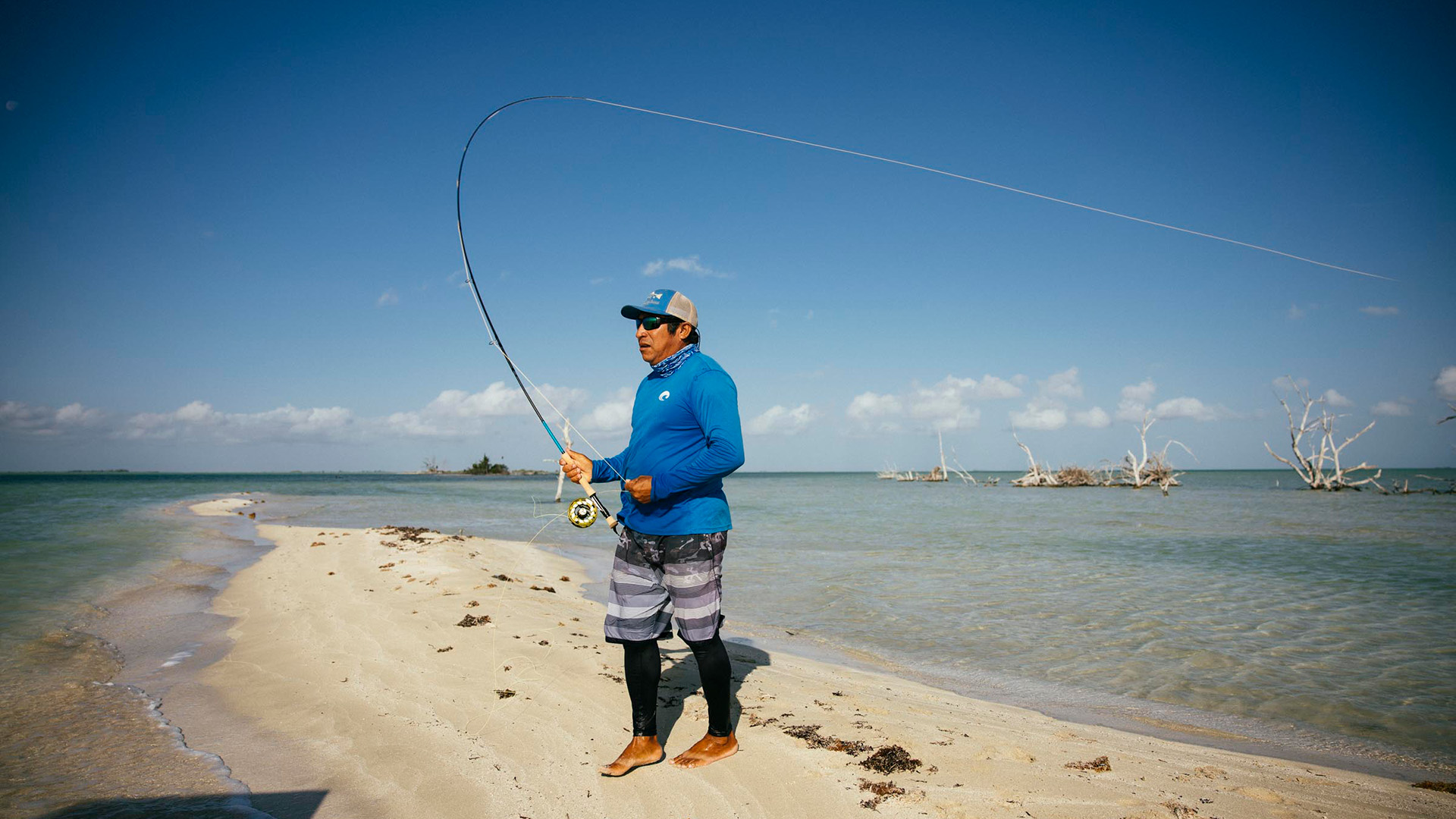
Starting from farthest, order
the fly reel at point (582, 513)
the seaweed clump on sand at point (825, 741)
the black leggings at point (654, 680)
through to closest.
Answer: the fly reel at point (582, 513), the seaweed clump on sand at point (825, 741), the black leggings at point (654, 680)

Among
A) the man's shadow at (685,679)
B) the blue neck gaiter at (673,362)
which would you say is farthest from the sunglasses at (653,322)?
the man's shadow at (685,679)

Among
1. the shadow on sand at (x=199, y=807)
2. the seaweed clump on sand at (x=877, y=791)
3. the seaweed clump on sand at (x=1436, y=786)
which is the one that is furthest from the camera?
the seaweed clump on sand at (x=1436, y=786)

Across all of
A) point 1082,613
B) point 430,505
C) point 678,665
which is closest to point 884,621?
point 1082,613

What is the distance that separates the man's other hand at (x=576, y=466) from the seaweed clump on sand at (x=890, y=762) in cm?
193

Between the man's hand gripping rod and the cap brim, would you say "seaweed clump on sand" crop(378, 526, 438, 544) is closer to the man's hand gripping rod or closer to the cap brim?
the man's hand gripping rod

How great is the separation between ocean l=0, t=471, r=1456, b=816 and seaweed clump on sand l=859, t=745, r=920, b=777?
217 cm

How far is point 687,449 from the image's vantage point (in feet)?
9.52

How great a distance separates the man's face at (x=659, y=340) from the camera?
3.05 m

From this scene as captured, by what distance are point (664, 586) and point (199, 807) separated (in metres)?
2.09

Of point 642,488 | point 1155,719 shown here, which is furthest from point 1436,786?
point 642,488

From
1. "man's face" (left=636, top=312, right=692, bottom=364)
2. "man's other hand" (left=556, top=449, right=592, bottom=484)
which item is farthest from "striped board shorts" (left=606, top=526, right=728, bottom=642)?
"man's face" (left=636, top=312, right=692, bottom=364)

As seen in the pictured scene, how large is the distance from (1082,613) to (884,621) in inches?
95.7

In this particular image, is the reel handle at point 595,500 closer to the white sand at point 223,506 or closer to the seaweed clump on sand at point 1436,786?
the seaweed clump on sand at point 1436,786

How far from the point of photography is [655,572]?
2.98m
